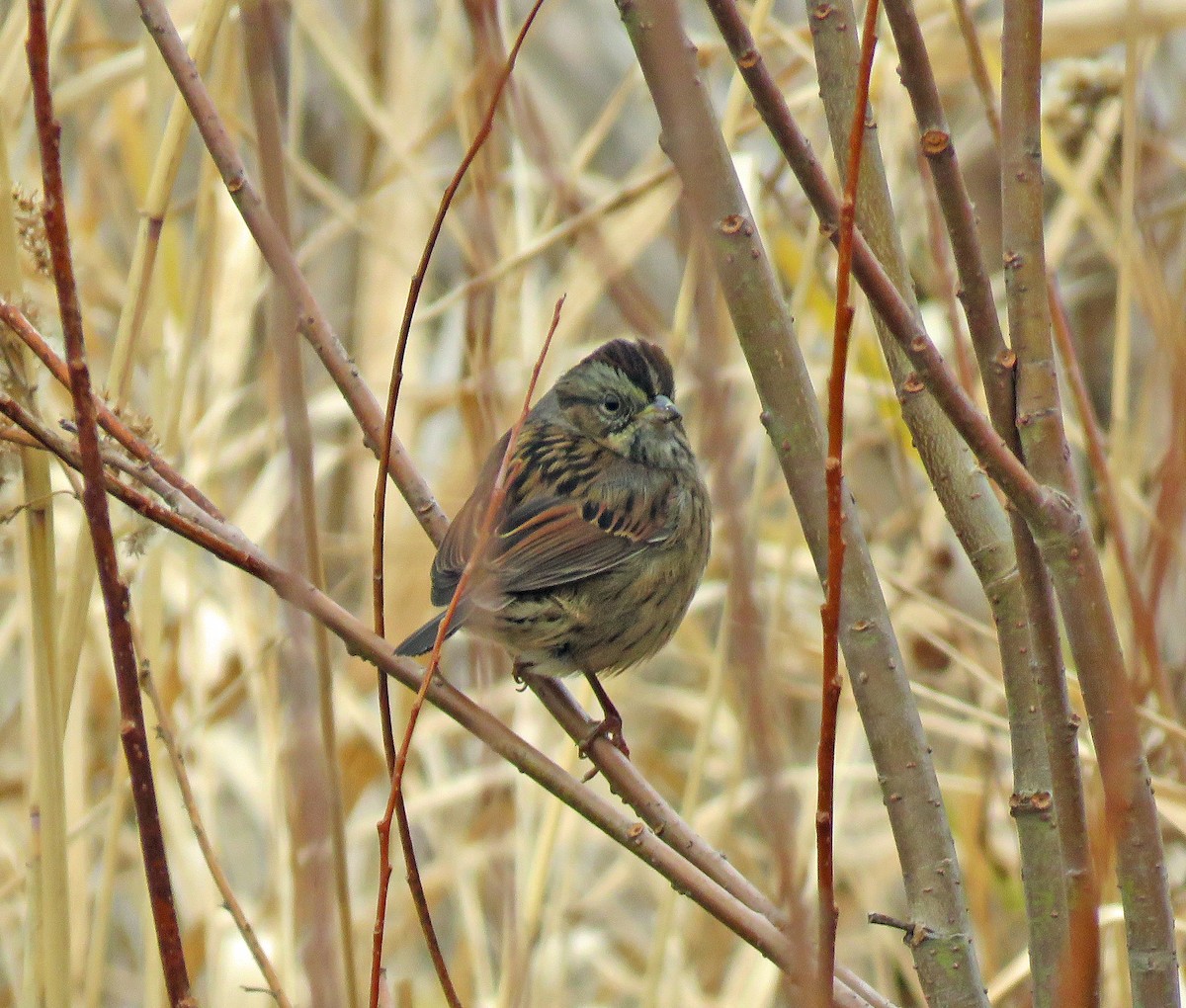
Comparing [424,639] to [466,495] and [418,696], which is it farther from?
[466,495]

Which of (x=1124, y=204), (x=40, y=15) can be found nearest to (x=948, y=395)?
(x=40, y=15)

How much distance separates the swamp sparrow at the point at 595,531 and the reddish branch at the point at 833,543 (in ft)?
4.11

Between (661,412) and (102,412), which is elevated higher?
(661,412)

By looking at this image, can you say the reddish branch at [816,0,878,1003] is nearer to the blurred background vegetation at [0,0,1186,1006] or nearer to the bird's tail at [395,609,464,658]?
the blurred background vegetation at [0,0,1186,1006]

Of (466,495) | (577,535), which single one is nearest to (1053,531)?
(577,535)

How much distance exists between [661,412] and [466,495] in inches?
42.7

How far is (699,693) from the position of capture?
4.50 meters

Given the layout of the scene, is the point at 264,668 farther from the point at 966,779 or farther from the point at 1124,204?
the point at 1124,204

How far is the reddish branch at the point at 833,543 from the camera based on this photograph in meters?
1.04

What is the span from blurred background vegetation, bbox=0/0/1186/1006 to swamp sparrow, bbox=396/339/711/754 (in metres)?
0.18

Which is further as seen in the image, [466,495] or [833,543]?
[466,495]

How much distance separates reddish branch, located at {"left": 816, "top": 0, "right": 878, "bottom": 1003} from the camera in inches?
41.1

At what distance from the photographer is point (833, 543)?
3.60 feet

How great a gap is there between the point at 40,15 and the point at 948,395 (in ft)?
2.75
